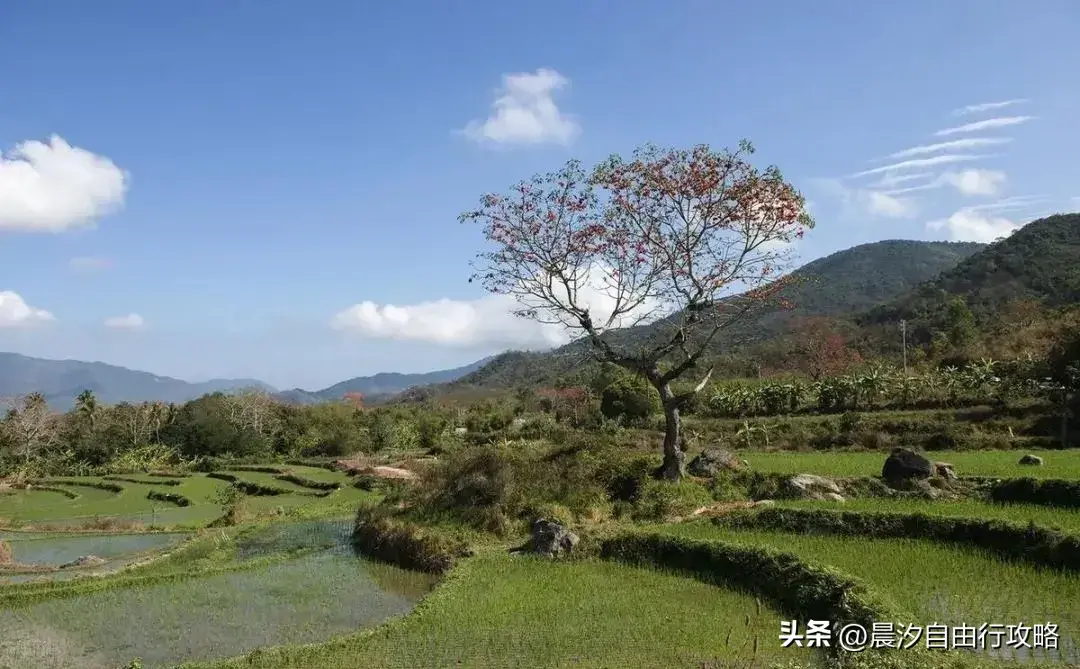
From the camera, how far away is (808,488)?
16.7 m

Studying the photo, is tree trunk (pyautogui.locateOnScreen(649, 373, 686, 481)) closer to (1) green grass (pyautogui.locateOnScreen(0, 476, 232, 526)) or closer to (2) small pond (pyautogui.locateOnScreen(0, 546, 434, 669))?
(2) small pond (pyautogui.locateOnScreen(0, 546, 434, 669))

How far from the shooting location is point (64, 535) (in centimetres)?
2459

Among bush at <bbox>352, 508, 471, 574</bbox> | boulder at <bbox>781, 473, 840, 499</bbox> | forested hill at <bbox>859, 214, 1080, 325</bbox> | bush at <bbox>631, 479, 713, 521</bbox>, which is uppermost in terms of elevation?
forested hill at <bbox>859, 214, 1080, 325</bbox>

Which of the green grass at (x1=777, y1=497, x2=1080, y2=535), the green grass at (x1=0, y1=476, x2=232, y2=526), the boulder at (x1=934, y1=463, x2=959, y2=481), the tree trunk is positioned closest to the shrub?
the green grass at (x1=0, y1=476, x2=232, y2=526)

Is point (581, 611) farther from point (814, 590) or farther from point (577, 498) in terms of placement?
point (577, 498)

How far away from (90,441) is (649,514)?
48.3 meters

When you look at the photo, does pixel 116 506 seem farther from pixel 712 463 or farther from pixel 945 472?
pixel 945 472

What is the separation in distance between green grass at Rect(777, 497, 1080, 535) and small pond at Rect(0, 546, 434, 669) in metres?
8.38

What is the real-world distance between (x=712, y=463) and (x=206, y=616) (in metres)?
11.8

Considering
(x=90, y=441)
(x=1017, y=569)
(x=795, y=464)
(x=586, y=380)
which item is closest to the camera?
(x=1017, y=569)

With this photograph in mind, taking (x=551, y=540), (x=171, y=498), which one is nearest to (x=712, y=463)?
(x=551, y=540)

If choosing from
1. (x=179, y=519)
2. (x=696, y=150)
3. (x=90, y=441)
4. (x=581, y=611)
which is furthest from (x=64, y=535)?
(x=90, y=441)

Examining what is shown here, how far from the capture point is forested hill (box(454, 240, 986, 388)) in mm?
86875

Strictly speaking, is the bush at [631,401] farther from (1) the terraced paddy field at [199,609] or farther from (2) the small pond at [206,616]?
Result: (2) the small pond at [206,616]
